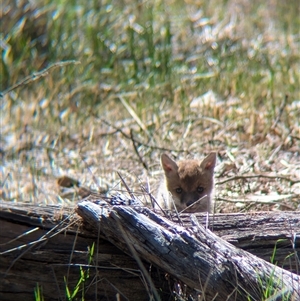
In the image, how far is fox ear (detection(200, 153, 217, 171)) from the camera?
579cm

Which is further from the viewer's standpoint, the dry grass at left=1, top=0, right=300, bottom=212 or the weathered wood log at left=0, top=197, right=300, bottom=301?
the dry grass at left=1, top=0, right=300, bottom=212

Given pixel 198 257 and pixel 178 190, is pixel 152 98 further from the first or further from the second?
pixel 198 257

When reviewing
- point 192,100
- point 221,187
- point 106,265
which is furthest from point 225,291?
point 192,100

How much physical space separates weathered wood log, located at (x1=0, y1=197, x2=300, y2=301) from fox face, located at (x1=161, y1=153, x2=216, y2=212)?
4.88 ft

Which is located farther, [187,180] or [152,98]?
[152,98]

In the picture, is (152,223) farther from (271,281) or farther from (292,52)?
(292,52)

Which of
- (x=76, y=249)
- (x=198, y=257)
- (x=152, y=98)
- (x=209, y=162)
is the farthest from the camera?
(x=152, y=98)

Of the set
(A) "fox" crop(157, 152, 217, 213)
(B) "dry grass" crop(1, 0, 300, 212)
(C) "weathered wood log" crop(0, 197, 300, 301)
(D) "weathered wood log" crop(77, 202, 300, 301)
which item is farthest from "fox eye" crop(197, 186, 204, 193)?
(D) "weathered wood log" crop(77, 202, 300, 301)

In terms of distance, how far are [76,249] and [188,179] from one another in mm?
1710

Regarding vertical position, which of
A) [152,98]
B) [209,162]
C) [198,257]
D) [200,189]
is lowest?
[198,257]

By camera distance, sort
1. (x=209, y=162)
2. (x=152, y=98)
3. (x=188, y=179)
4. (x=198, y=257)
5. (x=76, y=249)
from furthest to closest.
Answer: (x=152, y=98)
(x=188, y=179)
(x=209, y=162)
(x=76, y=249)
(x=198, y=257)

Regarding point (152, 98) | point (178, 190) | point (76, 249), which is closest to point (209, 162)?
point (178, 190)

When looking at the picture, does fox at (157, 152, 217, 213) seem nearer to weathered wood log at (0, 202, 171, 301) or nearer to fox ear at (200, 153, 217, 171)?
fox ear at (200, 153, 217, 171)

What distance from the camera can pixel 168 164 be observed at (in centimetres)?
587
